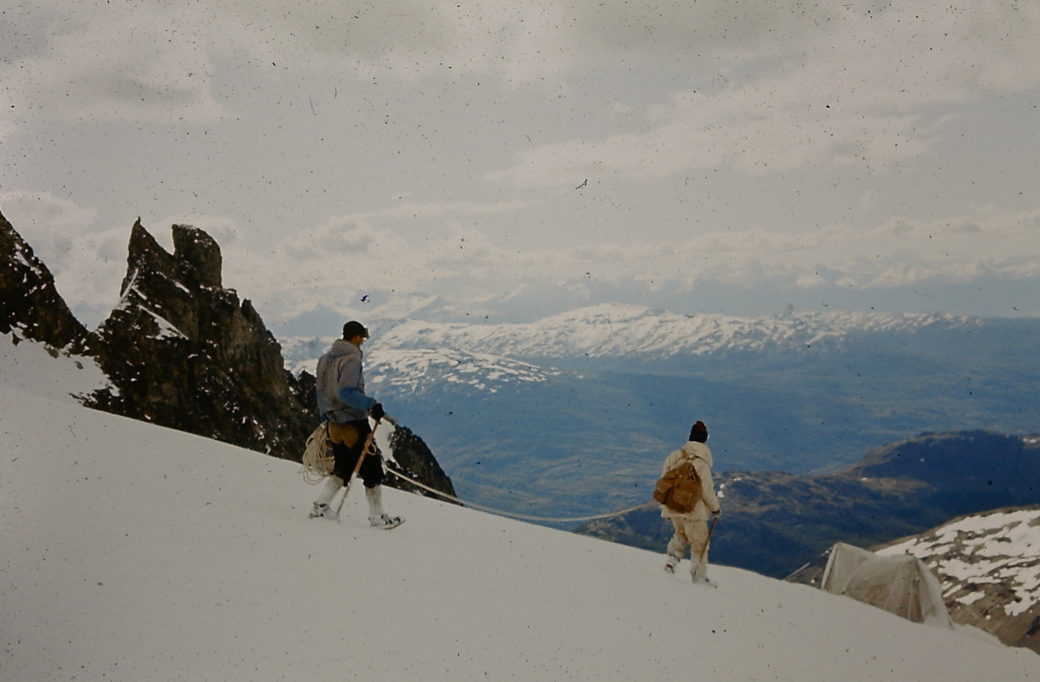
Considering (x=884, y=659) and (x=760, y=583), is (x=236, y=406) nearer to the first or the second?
(x=760, y=583)

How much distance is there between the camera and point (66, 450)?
32.3 feet

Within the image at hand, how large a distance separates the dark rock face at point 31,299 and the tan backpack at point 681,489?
35574mm

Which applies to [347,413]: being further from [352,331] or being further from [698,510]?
[698,510]

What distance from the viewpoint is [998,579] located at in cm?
17100

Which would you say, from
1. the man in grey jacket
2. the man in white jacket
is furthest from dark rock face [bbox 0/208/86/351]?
the man in white jacket

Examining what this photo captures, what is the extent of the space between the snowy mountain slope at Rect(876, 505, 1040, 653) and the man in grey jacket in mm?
152578

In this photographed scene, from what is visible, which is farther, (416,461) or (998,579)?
(998,579)

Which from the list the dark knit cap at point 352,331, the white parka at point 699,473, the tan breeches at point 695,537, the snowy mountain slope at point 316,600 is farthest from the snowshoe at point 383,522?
the tan breeches at point 695,537

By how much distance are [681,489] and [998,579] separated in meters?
201

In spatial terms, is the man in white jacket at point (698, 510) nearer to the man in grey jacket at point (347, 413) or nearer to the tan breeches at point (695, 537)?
the tan breeches at point (695, 537)

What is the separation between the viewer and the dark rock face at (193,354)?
4772 centimetres

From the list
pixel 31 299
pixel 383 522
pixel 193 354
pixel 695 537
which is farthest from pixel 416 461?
pixel 383 522

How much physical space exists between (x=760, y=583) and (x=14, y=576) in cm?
1148

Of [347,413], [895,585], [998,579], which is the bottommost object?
[998,579]
